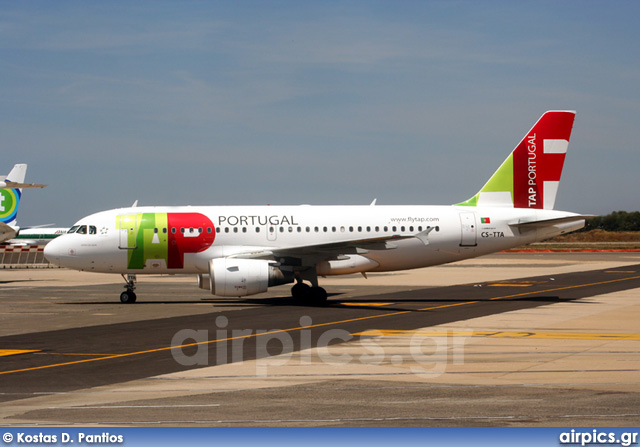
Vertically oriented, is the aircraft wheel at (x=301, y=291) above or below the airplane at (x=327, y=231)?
below

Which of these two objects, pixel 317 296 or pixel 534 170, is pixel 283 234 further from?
pixel 534 170

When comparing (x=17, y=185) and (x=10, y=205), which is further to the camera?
(x=10, y=205)

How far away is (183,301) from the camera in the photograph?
3272cm

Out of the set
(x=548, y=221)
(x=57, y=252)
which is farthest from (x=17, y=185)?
(x=548, y=221)

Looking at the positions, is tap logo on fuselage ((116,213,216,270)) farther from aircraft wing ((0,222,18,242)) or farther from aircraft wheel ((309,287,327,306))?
aircraft wing ((0,222,18,242))

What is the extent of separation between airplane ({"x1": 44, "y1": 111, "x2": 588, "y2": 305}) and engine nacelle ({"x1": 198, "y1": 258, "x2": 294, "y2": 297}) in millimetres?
542

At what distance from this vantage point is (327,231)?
32406 millimetres

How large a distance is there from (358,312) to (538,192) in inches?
441

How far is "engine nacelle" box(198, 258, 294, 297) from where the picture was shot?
28.6 m

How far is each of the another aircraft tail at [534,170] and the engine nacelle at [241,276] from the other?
9317 millimetres

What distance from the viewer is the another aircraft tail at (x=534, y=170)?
33531mm

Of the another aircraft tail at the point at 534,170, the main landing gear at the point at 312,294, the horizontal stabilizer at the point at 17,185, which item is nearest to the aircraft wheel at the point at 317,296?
the main landing gear at the point at 312,294

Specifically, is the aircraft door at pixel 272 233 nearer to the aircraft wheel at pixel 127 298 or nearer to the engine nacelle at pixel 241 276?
the engine nacelle at pixel 241 276

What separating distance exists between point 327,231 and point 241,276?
511 centimetres
